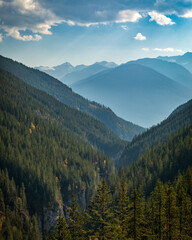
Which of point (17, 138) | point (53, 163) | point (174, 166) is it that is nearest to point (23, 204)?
point (53, 163)

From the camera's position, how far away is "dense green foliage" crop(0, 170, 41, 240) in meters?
89.1

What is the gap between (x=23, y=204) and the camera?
112 m

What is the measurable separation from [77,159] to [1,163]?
58.8 m

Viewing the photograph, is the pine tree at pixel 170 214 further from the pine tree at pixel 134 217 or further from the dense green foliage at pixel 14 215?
the dense green foliage at pixel 14 215

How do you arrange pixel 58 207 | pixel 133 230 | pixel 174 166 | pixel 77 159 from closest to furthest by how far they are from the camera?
pixel 133 230, pixel 174 166, pixel 58 207, pixel 77 159

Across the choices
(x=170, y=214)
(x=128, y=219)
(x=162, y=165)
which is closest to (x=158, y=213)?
(x=170, y=214)

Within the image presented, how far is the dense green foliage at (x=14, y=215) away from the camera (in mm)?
89062

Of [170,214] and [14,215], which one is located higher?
[170,214]

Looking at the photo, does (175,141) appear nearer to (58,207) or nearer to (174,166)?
(174,166)

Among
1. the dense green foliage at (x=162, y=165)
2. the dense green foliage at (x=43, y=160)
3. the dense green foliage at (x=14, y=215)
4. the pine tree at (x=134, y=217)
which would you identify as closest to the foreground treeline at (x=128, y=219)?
the pine tree at (x=134, y=217)

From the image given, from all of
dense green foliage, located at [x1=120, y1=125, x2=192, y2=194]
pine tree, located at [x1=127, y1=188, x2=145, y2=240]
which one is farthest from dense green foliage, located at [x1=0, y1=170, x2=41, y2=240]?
pine tree, located at [x1=127, y1=188, x2=145, y2=240]

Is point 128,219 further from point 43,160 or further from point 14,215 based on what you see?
point 43,160

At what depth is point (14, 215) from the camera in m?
100

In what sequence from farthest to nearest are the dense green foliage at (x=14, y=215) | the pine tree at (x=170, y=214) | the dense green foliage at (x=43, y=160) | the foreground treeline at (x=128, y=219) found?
1. the dense green foliage at (x=43, y=160)
2. the dense green foliage at (x=14, y=215)
3. the pine tree at (x=170, y=214)
4. the foreground treeline at (x=128, y=219)
